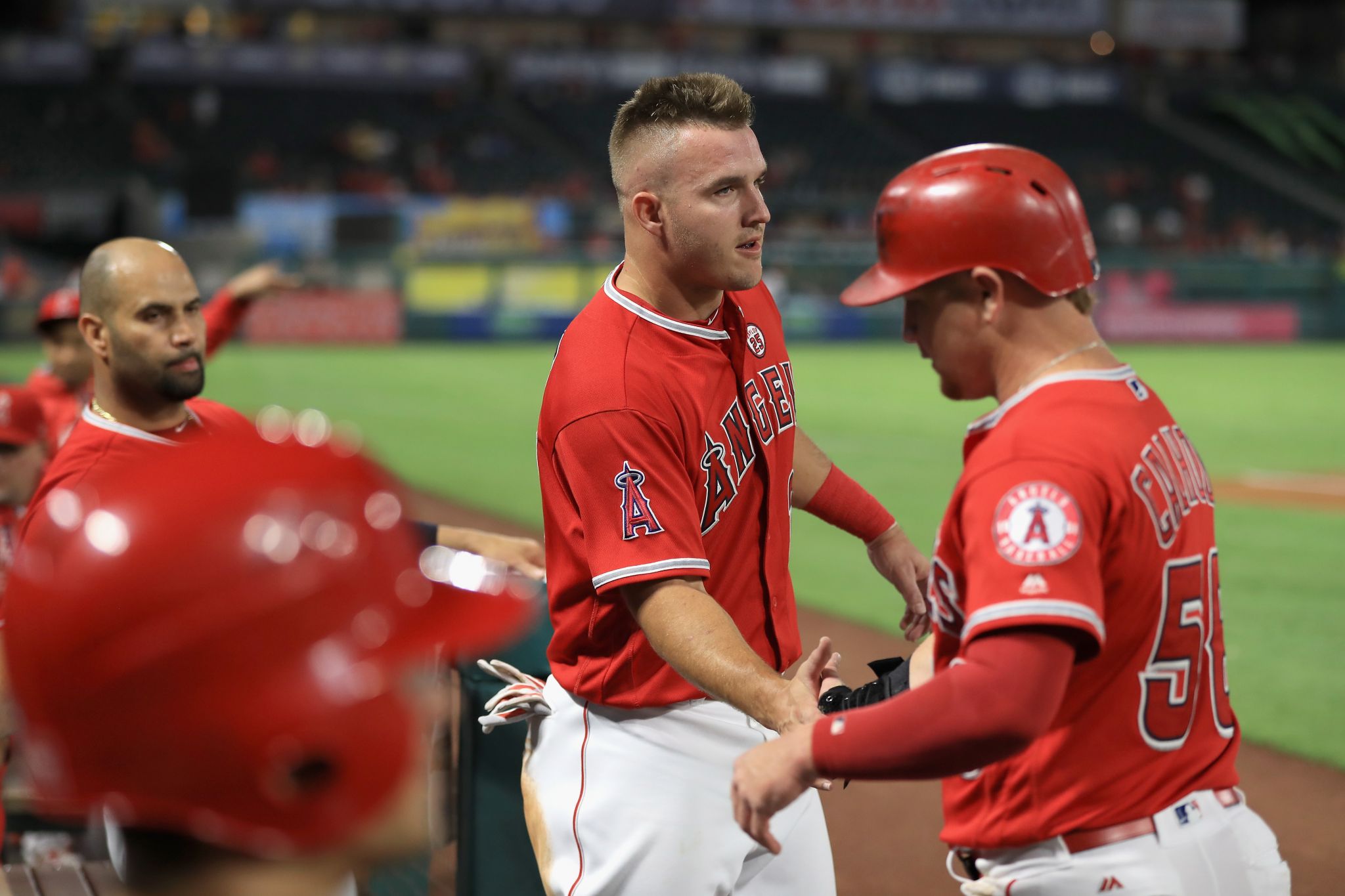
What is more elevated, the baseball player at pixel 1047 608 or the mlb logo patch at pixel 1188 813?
the baseball player at pixel 1047 608

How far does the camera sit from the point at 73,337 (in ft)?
22.8

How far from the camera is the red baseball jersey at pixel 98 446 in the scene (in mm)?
3664

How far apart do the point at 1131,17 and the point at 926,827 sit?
5121cm

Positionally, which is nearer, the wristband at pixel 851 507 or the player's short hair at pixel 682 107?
the player's short hair at pixel 682 107

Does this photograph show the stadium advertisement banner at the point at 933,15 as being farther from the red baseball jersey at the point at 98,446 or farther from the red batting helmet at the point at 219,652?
the red batting helmet at the point at 219,652

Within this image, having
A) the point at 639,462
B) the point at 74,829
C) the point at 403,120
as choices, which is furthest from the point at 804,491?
the point at 403,120

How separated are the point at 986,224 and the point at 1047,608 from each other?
65 centimetres

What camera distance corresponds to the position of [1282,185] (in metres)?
45.1

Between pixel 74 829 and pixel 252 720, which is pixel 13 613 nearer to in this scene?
pixel 252 720

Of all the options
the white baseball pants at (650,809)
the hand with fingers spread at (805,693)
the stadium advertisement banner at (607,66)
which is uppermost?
the stadium advertisement banner at (607,66)

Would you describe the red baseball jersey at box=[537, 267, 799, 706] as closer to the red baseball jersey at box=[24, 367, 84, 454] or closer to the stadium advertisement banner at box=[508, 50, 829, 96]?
the red baseball jersey at box=[24, 367, 84, 454]

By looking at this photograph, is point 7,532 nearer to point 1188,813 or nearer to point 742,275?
point 742,275

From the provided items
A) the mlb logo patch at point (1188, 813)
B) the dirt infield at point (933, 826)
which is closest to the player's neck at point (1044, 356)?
the mlb logo patch at point (1188, 813)

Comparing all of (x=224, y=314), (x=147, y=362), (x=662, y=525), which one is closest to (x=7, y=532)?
(x=147, y=362)
